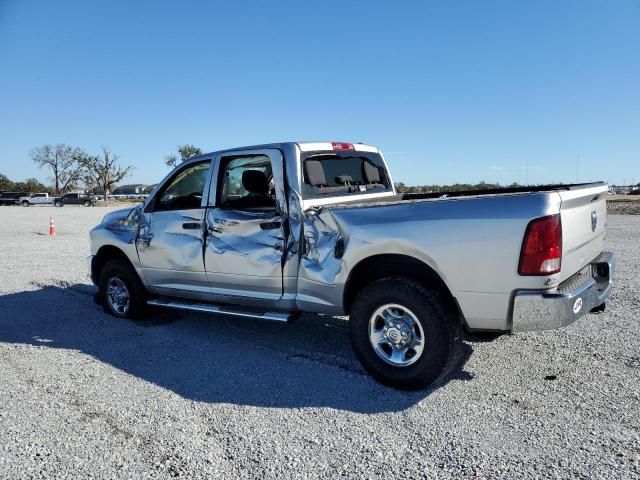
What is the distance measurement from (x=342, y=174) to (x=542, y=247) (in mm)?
2488

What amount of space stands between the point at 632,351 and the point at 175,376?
399cm

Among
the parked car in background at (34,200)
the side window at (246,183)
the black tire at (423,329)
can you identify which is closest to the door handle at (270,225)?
the side window at (246,183)

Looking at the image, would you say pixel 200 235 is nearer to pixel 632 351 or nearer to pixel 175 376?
pixel 175 376

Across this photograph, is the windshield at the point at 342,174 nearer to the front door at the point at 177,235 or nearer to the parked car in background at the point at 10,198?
the front door at the point at 177,235

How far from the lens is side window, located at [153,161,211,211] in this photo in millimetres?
5418

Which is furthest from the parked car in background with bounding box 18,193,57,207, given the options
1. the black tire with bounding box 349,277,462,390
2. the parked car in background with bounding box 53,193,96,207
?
the black tire with bounding box 349,277,462,390

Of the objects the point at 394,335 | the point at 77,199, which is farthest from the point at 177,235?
the point at 77,199

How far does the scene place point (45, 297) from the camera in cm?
746

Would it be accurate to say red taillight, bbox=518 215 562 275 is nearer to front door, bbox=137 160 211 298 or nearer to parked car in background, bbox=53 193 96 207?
front door, bbox=137 160 211 298

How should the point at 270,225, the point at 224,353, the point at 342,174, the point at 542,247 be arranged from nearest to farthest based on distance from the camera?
the point at 542,247 → the point at 270,225 → the point at 224,353 → the point at 342,174

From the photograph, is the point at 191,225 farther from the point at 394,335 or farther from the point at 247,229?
the point at 394,335

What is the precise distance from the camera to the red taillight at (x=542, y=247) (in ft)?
10.8

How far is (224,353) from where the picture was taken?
189 inches

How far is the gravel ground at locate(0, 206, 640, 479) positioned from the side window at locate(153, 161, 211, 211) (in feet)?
4.48
